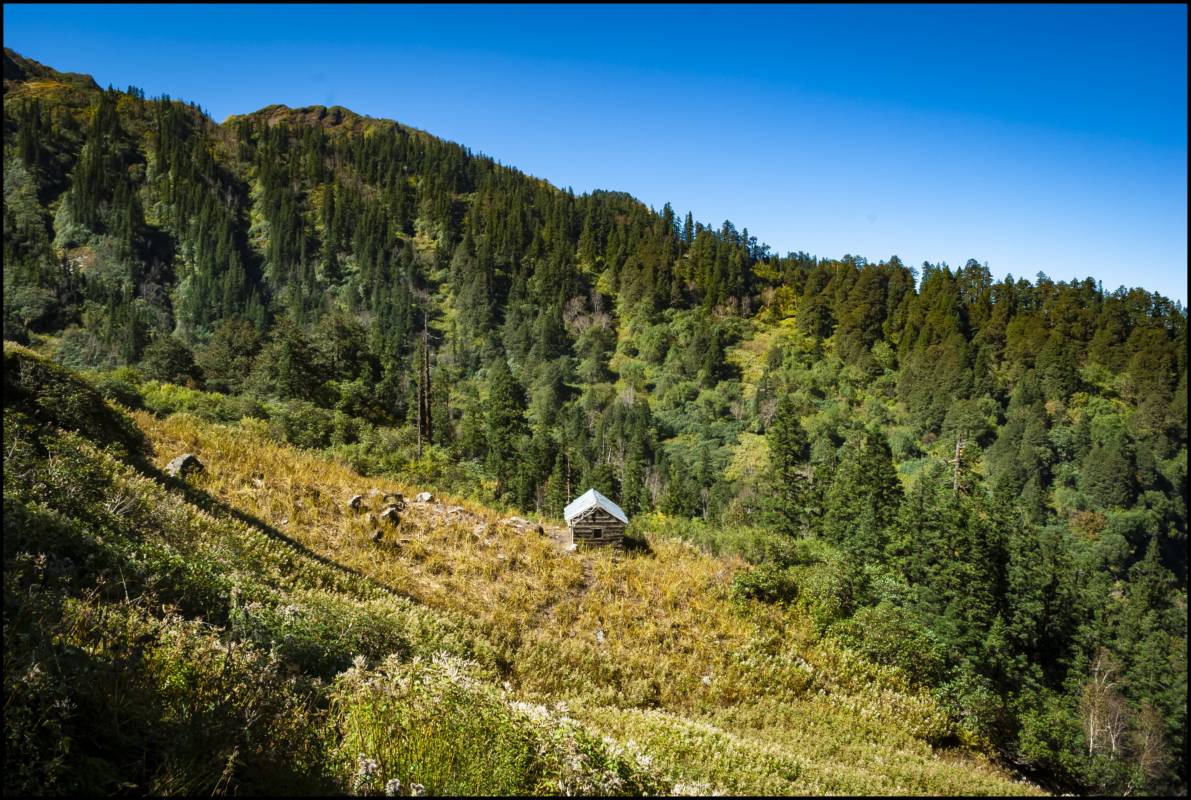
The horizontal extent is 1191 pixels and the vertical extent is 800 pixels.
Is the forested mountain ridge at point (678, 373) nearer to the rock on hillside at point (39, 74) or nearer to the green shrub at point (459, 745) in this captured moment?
the rock on hillside at point (39, 74)

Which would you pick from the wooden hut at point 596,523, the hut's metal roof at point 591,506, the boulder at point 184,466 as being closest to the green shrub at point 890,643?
the wooden hut at point 596,523

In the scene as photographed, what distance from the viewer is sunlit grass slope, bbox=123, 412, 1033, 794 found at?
311 inches

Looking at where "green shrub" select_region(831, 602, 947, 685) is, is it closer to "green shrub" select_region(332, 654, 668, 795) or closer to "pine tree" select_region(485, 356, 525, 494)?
"green shrub" select_region(332, 654, 668, 795)

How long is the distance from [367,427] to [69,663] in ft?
79.6

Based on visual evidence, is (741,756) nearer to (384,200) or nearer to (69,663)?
(69,663)

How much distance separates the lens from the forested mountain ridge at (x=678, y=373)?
2492 cm

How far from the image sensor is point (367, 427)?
27.9 metres

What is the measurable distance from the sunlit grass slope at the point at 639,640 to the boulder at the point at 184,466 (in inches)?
11.9

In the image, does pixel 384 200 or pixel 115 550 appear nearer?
pixel 115 550

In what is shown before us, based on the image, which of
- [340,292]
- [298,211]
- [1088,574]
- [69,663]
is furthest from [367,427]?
[298,211]

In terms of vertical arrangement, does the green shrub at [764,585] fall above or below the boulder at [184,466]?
below

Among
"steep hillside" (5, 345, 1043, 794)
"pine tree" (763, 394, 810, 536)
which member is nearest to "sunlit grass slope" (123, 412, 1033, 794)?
"steep hillside" (5, 345, 1043, 794)

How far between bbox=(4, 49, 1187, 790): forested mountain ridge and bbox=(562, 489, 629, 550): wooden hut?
3722 millimetres

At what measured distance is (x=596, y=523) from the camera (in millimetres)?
15742
